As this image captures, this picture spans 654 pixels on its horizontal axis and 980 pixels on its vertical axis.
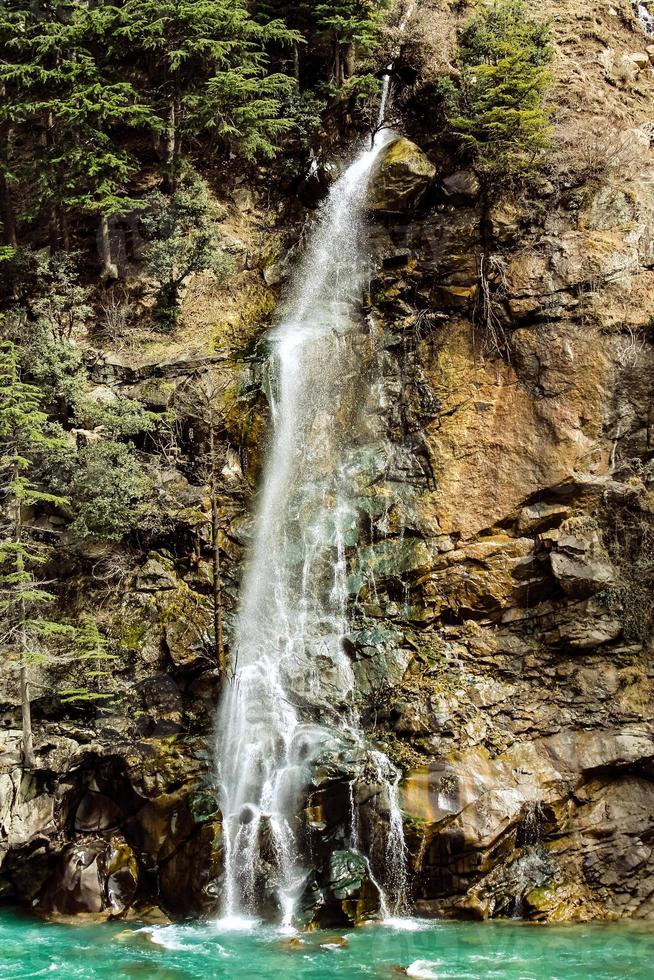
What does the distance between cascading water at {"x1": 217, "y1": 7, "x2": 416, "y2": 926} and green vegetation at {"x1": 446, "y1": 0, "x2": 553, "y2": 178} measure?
9.46 ft

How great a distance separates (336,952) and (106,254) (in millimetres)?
19378

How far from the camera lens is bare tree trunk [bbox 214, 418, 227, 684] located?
56.7 ft

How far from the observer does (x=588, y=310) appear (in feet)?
63.5

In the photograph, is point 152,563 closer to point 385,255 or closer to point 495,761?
point 495,761

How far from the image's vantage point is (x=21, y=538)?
18.1m

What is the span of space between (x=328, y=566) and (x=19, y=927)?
926cm

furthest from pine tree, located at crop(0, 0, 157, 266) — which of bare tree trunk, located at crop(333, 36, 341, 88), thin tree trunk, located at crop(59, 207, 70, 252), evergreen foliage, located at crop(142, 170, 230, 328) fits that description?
bare tree trunk, located at crop(333, 36, 341, 88)

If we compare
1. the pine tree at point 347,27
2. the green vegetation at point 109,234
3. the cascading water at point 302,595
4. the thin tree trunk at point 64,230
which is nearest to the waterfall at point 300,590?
the cascading water at point 302,595

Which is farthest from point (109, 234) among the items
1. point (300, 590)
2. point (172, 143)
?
point (300, 590)

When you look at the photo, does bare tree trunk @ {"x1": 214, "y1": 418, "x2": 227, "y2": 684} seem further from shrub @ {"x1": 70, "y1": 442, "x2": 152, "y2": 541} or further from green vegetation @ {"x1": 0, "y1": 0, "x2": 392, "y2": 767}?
shrub @ {"x1": 70, "y1": 442, "x2": 152, "y2": 541}

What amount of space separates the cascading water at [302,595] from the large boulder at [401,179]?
684 millimetres

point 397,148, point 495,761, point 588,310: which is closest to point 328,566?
point 495,761

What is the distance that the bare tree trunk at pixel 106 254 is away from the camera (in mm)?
23969

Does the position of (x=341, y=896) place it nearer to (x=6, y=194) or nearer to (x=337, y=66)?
(x=6, y=194)
